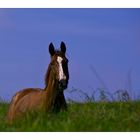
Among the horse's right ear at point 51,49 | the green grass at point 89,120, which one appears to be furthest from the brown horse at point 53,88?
the green grass at point 89,120

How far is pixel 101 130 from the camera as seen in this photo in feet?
21.9

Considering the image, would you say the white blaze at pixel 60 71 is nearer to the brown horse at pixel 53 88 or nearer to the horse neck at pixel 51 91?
the brown horse at pixel 53 88

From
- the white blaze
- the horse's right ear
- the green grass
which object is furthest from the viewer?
the horse's right ear

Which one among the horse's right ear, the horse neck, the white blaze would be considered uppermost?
the horse's right ear

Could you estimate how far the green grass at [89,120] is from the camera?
6707 mm

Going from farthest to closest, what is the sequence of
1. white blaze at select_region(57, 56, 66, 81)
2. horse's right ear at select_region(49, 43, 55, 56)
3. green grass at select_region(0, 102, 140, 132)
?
1. horse's right ear at select_region(49, 43, 55, 56)
2. white blaze at select_region(57, 56, 66, 81)
3. green grass at select_region(0, 102, 140, 132)

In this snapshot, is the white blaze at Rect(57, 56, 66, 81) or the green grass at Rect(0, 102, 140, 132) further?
the white blaze at Rect(57, 56, 66, 81)

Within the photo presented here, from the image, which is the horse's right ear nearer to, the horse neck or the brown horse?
the brown horse

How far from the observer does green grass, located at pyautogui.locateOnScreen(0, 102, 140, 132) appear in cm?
671

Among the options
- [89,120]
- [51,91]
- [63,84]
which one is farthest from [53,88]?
[89,120]

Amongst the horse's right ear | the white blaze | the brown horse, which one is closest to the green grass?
the brown horse

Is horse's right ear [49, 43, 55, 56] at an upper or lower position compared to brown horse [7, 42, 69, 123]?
upper
